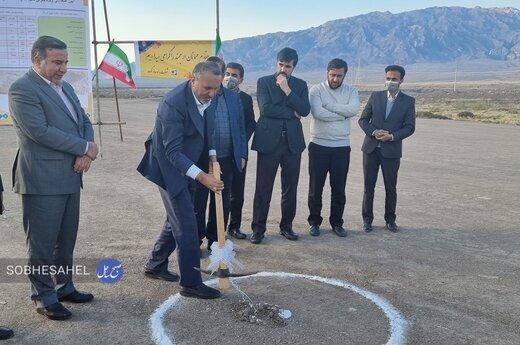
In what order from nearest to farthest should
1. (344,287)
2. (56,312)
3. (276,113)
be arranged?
(56,312) → (344,287) → (276,113)

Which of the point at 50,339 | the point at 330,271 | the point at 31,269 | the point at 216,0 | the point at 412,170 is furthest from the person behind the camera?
the point at 412,170

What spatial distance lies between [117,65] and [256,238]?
549cm

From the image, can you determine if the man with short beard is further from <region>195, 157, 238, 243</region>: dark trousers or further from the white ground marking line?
the white ground marking line

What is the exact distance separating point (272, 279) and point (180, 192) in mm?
1393

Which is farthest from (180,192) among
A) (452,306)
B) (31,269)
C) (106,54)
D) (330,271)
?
(106,54)

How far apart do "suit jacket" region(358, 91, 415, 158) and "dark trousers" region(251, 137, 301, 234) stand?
1.21 m

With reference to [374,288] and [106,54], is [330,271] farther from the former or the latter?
[106,54]

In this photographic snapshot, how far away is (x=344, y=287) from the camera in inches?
202

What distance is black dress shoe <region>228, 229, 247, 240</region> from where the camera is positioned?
6629 millimetres

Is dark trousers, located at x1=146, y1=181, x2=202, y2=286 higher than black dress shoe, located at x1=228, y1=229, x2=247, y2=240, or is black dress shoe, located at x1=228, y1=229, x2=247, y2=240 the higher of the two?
dark trousers, located at x1=146, y1=181, x2=202, y2=286

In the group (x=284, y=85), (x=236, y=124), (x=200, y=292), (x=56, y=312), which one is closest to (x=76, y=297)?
(x=56, y=312)

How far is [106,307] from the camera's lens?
4.57m

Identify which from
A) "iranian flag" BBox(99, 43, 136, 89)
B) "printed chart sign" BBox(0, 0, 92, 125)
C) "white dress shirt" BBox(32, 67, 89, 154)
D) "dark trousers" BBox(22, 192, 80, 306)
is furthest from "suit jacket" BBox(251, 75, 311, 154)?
"iranian flag" BBox(99, 43, 136, 89)

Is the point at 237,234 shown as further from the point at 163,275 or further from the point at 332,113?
the point at 332,113
